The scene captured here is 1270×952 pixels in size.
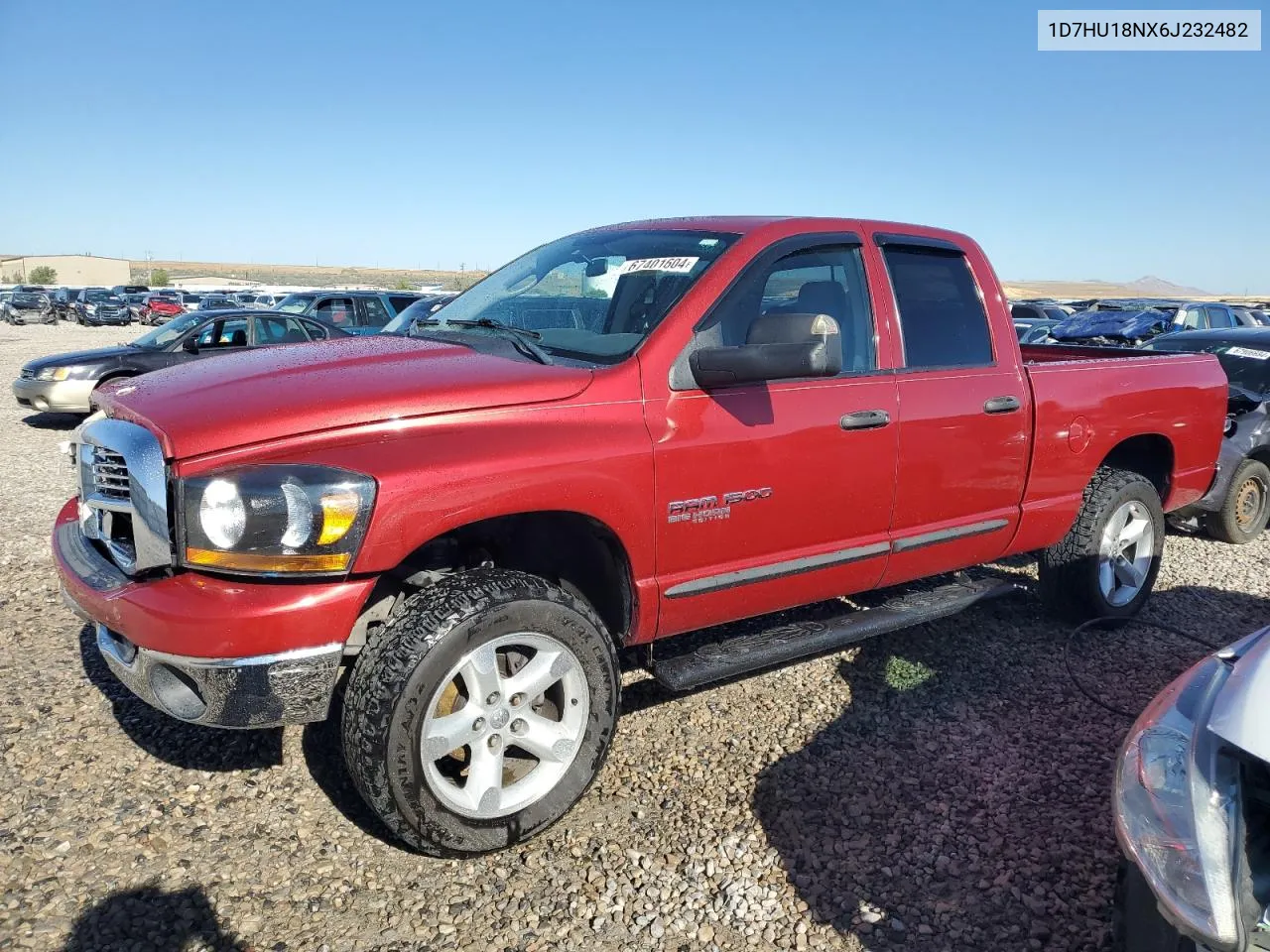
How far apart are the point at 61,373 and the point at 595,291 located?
33.2ft

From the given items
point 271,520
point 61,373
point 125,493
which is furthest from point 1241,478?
point 61,373

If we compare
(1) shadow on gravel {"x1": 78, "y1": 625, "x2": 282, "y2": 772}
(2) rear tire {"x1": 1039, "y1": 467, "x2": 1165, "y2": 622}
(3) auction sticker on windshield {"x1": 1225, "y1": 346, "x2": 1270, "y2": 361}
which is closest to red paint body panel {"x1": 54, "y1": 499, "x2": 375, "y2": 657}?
(1) shadow on gravel {"x1": 78, "y1": 625, "x2": 282, "y2": 772}

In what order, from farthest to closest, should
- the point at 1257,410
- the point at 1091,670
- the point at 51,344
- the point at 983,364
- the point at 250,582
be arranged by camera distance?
1. the point at 51,344
2. the point at 1257,410
3. the point at 1091,670
4. the point at 983,364
5. the point at 250,582

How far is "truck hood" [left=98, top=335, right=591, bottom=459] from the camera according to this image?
2479 mm

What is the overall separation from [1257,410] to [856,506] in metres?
5.01

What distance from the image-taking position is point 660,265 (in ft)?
11.1

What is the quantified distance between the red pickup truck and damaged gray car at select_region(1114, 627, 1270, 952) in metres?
1.39

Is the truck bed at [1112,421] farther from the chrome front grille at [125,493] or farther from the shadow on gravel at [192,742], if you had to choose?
the chrome front grille at [125,493]

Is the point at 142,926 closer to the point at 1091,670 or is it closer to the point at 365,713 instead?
the point at 365,713

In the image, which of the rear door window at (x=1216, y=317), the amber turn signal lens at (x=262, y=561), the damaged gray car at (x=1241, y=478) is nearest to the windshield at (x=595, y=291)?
the amber turn signal lens at (x=262, y=561)

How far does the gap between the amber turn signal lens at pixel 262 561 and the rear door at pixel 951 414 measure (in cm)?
225

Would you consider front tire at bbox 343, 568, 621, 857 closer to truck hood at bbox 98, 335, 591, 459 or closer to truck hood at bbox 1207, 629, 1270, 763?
truck hood at bbox 98, 335, 591, 459

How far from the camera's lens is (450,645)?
8.42 ft

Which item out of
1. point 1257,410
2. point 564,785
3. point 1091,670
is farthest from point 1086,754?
point 1257,410
